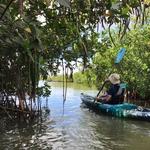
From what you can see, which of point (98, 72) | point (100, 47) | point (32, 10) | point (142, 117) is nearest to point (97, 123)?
point (142, 117)

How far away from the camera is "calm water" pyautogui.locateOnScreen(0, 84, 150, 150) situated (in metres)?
7.94

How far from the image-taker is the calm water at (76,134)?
313 inches

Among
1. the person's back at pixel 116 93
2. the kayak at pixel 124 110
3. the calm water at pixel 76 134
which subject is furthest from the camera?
the person's back at pixel 116 93

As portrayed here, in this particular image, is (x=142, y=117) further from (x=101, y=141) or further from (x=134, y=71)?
(x=134, y=71)

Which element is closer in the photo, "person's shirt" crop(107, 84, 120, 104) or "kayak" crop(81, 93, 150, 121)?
"kayak" crop(81, 93, 150, 121)

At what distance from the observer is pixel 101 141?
854cm

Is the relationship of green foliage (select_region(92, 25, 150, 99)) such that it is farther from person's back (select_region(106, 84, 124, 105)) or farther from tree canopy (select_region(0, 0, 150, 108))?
tree canopy (select_region(0, 0, 150, 108))

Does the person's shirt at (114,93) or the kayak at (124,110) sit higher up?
the person's shirt at (114,93)

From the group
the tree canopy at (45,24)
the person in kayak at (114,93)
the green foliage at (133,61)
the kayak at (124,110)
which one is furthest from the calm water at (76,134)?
the green foliage at (133,61)

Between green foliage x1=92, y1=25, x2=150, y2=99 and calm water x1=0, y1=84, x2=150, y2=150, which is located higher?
green foliage x1=92, y1=25, x2=150, y2=99

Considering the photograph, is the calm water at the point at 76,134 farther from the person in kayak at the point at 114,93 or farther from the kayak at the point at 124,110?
the person in kayak at the point at 114,93

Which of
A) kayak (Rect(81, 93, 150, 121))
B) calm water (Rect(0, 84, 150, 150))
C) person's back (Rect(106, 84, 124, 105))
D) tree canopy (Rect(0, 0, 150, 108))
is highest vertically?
tree canopy (Rect(0, 0, 150, 108))

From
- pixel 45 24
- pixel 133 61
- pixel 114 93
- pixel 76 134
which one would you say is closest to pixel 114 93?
pixel 114 93

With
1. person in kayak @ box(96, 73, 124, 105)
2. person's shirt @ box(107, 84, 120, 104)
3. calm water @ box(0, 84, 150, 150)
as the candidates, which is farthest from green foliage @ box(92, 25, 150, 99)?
calm water @ box(0, 84, 150, 150)
